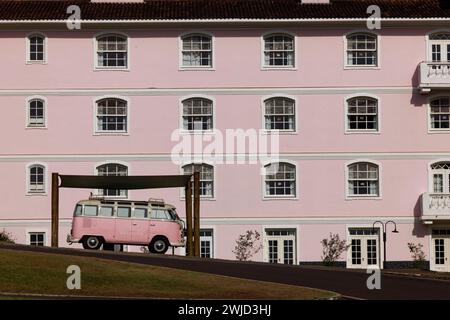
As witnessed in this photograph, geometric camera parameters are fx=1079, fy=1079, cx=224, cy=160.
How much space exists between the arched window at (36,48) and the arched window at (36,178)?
5.59 metres

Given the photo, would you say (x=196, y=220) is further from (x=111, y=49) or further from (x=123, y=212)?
(x=111, y=49)

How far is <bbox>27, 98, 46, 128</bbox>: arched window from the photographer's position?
5534cm

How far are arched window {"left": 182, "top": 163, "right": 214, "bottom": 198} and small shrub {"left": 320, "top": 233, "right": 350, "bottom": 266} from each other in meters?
6.32

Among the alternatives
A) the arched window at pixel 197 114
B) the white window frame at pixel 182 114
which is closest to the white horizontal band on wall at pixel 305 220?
the white window frame at pixel 182 114

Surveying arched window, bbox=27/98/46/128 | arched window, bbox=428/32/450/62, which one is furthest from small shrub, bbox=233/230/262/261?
arched window, bbox=428/32/450/62

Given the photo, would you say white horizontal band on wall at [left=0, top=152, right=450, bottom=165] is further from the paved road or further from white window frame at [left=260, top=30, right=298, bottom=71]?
the paved road

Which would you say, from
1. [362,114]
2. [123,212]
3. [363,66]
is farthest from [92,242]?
[363,66]

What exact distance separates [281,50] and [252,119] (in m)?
3.92

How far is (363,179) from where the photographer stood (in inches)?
2184

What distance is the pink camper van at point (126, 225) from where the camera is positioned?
47281 mm

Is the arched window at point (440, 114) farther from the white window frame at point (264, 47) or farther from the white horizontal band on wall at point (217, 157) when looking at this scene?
the white window frame at point (264, 47)
